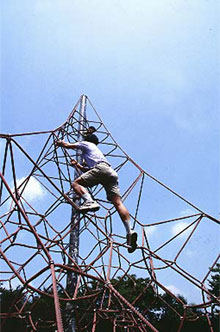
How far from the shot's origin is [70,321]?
21.7 feet

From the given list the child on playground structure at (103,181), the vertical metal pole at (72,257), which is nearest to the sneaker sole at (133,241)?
the child on playground structure at (103,181)

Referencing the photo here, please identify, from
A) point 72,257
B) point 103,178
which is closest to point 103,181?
point 103,178

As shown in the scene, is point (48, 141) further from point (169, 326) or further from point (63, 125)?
point (169, 326)

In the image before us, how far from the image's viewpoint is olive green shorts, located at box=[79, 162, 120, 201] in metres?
5.89

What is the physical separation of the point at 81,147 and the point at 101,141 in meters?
3.66

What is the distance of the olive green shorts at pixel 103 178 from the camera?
19.3 feet

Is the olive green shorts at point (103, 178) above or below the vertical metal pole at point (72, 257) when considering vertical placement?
above

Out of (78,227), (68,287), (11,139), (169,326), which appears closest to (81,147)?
(11,139)

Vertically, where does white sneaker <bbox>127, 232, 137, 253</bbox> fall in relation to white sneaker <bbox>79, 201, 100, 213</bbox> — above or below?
below

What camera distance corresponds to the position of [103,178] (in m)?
5.95

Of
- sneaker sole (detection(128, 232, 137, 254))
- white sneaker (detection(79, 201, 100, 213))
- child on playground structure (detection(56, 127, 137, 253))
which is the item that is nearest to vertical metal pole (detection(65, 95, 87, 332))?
sneaker sole (detection(128, 232, 137, 254))

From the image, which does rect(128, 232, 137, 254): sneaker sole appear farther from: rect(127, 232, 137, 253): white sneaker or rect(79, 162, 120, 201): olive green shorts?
rect(79, 162, 120, 201): olive green shorts

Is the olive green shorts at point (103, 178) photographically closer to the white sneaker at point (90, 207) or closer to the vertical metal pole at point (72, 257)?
the white sneaker at point (90, 207)

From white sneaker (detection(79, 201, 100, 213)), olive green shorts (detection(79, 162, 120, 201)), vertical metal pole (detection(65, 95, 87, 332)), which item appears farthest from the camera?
Answer: vertical metal pole (detection(65, 95, 87, 332))
